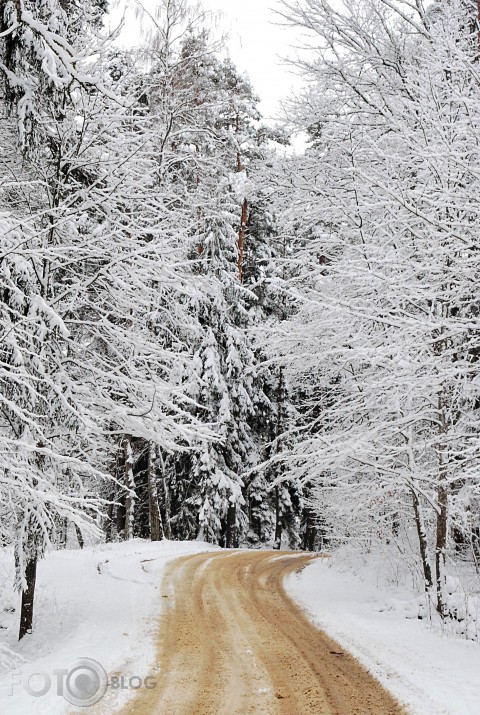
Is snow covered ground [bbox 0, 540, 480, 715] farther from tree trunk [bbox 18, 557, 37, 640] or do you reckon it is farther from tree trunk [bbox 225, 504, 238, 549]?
tree trunk [bbox 225, 504, 238, 549]

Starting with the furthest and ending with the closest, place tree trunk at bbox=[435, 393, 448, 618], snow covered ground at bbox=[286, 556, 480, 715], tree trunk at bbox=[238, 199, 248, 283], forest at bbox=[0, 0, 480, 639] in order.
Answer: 1. tree trunk at bbox=[238, 199, 248, 283]
2. tree trunk at bbox=[435, 393, 448, 618]
3. forest at bbox=[0, 0, 480, 639]
4. snow covered ground at bbox=[286, 556, 480, 715]

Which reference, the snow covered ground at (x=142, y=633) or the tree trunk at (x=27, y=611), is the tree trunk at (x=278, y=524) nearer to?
the snow covered ground at (x=142, y=633)

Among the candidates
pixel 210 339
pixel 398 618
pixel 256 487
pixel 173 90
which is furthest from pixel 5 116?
pixel 256 487

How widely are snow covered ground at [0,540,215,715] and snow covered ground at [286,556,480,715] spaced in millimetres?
2732

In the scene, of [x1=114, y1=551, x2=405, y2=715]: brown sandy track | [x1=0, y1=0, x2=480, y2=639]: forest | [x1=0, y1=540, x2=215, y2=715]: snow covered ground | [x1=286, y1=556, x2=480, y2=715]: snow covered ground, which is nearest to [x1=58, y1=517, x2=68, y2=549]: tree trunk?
[x1=0, y1=0, x2=480, y2=639]: forest

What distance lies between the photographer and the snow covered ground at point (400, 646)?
17.8 ft

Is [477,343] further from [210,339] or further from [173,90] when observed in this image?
[210,339]

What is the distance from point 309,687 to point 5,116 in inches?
357

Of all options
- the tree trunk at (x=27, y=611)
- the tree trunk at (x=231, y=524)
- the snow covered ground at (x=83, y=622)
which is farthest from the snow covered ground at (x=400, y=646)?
the tree trunk at (x=231, y=524)

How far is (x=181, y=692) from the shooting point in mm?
5621

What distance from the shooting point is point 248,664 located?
6.58m

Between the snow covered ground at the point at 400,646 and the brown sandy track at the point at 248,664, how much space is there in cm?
25

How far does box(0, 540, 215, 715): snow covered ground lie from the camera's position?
550 cm

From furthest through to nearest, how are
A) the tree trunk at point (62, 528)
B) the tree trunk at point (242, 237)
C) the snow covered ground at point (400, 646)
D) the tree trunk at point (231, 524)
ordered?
the tree trunk at point (242, 237) < the tree trunk at point (231, 524) < the tree trunk at point (62, 528) < the snow covered ground at point (400, 646)
